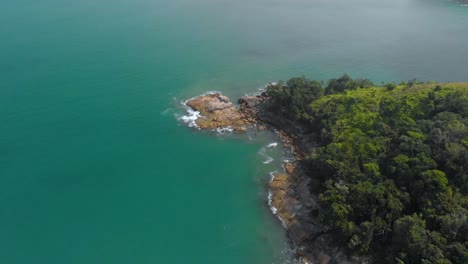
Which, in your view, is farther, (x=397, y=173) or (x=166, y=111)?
(x=166, y=111)

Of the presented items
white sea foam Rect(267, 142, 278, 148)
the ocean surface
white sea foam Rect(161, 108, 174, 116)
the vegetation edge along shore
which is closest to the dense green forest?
the vegetation edge along shore

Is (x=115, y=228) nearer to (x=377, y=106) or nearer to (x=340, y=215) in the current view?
(x=340, y=215)

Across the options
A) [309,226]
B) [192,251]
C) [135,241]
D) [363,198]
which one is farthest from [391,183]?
[135,241]

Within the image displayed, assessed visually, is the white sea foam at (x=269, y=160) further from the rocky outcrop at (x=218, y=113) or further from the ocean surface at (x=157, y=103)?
the rocky outcrop at (x=218, y=113)

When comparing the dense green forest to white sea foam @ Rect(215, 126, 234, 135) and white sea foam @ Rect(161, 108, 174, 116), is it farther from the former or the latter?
white sea foam @ Rect(161, 108, 174, 116)

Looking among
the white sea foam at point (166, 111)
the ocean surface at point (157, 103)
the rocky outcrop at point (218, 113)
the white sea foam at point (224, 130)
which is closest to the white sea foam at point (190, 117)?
the rocky outcrop at point (218, 113)

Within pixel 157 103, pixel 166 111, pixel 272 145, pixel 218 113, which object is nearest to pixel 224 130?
pixel 218 113

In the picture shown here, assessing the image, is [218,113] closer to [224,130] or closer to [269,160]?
[224,130]
